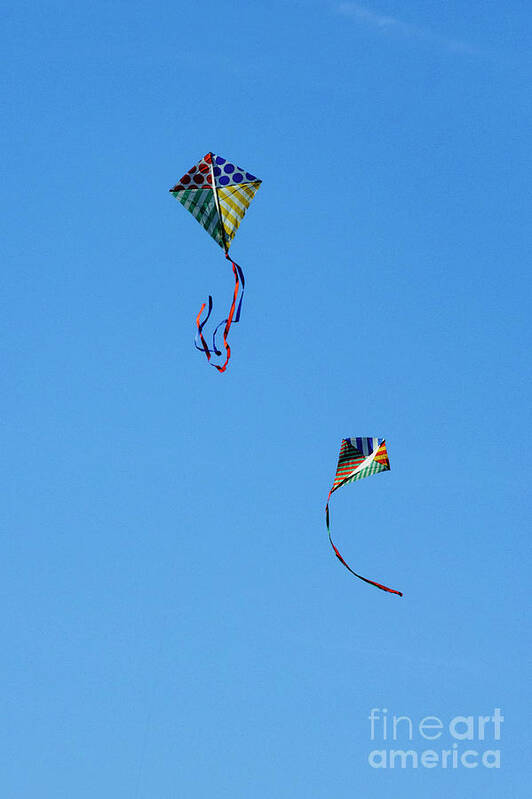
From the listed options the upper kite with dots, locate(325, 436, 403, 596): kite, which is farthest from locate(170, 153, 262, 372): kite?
locate(325, 436, 403, 596): kite

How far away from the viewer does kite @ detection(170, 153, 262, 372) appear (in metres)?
32.1

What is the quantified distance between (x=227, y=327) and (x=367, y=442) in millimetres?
8383

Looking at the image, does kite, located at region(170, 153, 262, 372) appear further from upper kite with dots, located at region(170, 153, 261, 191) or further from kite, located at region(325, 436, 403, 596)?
kite, located at region(325, 436, 403, 596)

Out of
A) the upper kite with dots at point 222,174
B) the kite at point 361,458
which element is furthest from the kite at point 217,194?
the kite at point 361,458

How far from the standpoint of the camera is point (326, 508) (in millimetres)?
31719

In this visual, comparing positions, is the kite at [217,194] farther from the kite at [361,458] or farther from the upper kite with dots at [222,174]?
the kite at [361,458]

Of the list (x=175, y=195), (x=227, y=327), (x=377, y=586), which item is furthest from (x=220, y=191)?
(x=377, y=586)

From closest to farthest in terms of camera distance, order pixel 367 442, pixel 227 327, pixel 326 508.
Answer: pixel 227 327 < pixel 326 508 < pixel 367 442

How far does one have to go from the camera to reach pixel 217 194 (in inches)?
1267

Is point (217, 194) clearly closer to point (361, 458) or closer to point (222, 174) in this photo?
point (222, 174)

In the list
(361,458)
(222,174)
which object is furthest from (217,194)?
(361,458)

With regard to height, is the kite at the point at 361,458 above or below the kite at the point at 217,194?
below

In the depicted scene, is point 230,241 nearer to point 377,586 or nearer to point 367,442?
point 367,442

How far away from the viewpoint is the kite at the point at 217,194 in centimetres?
3209
